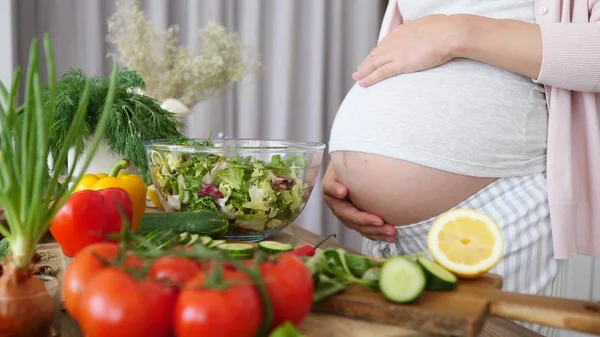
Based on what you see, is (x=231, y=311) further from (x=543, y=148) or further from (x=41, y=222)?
(x=543, y=148)

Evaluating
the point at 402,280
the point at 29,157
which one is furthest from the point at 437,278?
the point at 29,157

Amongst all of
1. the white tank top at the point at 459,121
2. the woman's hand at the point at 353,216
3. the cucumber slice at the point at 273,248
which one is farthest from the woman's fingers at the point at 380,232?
the cucumber slice at the point at 273,248

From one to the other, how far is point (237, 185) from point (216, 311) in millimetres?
A: 590

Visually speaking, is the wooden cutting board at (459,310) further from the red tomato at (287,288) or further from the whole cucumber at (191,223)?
the whole cucumber at (191,223)

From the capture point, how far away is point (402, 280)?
0.66m

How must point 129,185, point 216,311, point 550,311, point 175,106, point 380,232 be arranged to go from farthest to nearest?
point 175,106 < point 380,232 < point 129,185 < point 550,311 < point 216,311

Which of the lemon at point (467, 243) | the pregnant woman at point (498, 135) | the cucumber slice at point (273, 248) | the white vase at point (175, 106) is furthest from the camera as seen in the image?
the white vase at point (175, 106)

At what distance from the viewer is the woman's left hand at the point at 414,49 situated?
1197 millimetres

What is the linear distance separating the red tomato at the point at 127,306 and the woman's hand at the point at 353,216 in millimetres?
789

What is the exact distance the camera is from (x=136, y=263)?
545 millimetres

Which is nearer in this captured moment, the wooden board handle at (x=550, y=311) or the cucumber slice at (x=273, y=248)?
the wooden board handle at (x=550, y=311)

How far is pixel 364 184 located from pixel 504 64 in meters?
0.37

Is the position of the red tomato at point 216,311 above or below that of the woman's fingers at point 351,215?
above

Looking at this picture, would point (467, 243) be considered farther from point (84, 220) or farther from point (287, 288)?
point (84, 220)
